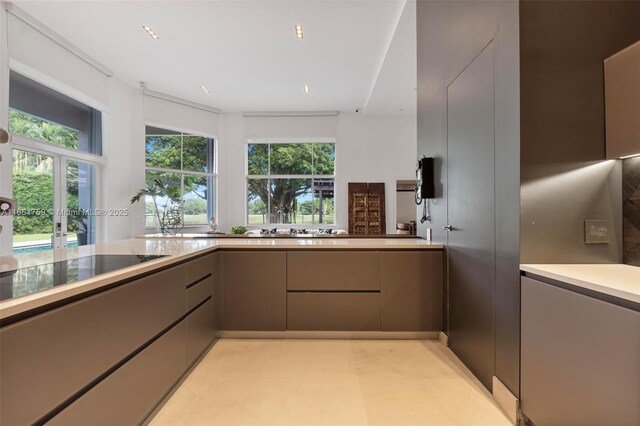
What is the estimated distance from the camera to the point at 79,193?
5621 mm

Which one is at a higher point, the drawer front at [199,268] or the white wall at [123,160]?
the white wall at [123,160]

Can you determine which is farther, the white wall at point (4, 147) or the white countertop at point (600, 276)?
the white wall at point (4, 147)

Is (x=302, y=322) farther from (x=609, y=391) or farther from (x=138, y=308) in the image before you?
(x=609, y=391)

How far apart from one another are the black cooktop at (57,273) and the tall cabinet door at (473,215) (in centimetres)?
206

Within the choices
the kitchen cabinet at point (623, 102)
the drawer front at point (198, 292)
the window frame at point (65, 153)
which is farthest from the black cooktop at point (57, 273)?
the window frame at point (65, 153)

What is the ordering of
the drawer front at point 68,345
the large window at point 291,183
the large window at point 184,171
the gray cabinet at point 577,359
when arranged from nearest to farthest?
the drawer front at point 68,345
the gray cabinet at point 577,359
the large window at point 184,171
the large window at point 291,183

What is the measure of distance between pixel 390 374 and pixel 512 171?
1.56 meters

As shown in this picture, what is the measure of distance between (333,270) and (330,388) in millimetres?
952

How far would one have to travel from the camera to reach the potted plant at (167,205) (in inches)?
285

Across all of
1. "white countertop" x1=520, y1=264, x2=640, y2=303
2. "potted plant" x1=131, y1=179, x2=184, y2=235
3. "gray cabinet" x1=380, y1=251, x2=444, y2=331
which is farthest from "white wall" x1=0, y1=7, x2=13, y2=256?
"white countertop" x1=520, y1=264, x2=640, y2=303

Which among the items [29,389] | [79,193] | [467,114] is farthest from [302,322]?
[79,193]

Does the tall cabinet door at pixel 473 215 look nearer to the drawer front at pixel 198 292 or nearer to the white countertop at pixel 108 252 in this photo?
the white countertop at pixel 108 252

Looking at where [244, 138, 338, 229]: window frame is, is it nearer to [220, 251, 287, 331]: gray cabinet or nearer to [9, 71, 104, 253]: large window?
[9, 71, 104, 253]: large window

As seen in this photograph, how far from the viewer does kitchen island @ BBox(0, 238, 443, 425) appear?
96 centimetres
